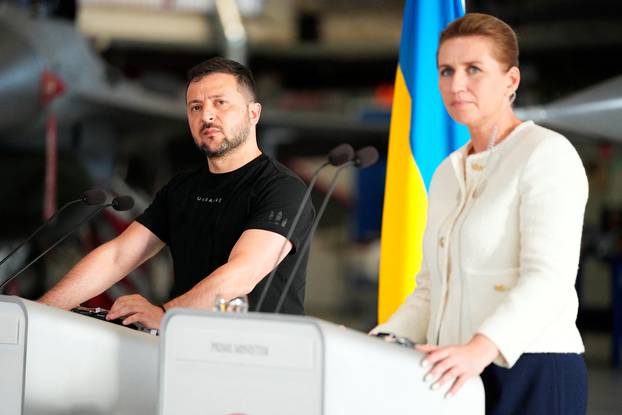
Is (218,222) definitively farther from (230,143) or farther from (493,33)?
(493,33)

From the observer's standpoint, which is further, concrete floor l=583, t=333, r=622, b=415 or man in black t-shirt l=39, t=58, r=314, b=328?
concrete floor l=583, t=333, r=622, b=415

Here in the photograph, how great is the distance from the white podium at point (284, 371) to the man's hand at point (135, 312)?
529mm

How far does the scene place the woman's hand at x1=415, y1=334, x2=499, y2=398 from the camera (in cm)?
126

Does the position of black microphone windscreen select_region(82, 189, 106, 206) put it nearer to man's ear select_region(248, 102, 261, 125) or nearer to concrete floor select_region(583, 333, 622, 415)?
man's ear select_region(248, 102, 261, 125)

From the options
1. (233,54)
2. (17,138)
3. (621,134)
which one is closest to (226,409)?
(621,134)

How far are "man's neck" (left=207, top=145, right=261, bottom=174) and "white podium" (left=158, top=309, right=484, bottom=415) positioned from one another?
774mm

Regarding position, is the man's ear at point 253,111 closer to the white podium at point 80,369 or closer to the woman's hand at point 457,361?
the white podium at point 80,369

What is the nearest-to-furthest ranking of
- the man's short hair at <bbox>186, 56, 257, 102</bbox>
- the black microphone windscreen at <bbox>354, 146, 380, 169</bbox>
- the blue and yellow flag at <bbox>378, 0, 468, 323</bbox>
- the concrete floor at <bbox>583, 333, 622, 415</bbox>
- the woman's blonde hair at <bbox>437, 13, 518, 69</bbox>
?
1. the woman's blonde hair at <bbox>437, 13, 518, 69</bbox>
2. the black microphone windscreen at <bbox>354, 146, 380, 169</bbox>
3. the man's short hair at <bbox>186, 56, 257, 102</bbox>
4. the blue and yellow flag at <bbox>378, 0, 468, 323</bbox>
5. the concrete floor at <bbox>583, 333, 622, 415</bbox>

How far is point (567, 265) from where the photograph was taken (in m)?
1.31

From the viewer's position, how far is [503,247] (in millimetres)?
1365

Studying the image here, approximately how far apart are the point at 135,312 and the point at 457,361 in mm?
730

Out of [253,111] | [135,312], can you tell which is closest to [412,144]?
[253,111]

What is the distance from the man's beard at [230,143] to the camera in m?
1.97

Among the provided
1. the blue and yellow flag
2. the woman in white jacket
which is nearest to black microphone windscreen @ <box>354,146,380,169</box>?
the woman in white jacket
